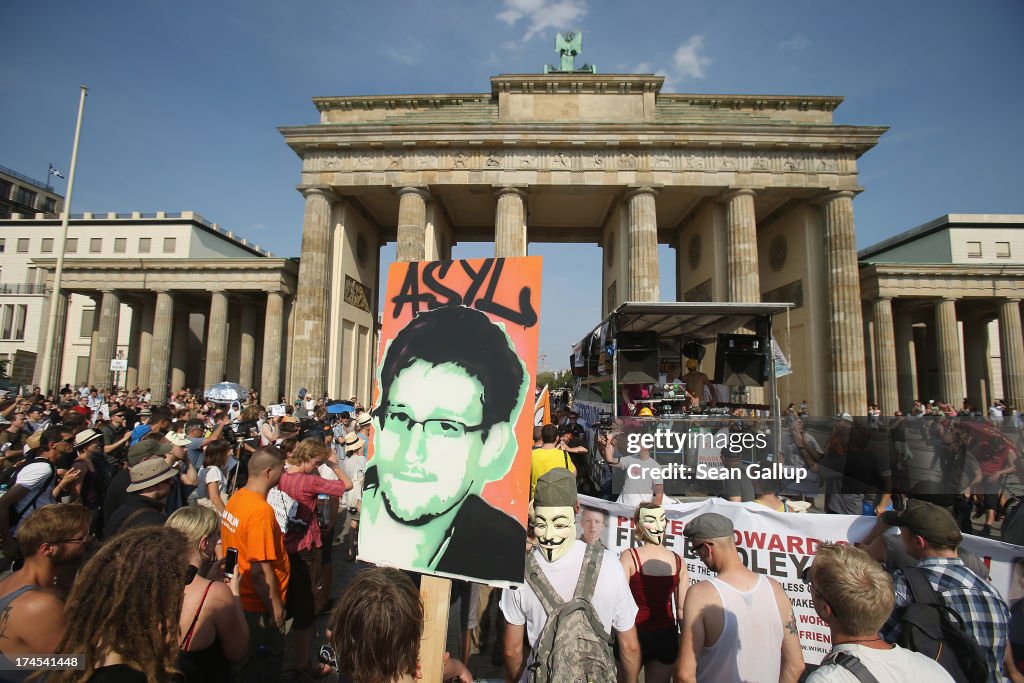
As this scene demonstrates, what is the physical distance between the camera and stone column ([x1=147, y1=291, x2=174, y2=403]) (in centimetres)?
2873

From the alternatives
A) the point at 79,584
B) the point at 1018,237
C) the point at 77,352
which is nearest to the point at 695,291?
the point at 79,584

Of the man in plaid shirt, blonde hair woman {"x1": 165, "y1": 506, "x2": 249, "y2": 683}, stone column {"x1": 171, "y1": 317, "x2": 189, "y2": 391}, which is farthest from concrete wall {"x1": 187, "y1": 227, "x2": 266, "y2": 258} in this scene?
the man in plaid shirt

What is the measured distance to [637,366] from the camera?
11.2 metres

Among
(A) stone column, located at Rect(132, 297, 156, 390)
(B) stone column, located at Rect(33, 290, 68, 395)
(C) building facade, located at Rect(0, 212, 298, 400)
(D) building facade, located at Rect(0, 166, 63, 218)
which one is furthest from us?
(D) building facade, located at Rect(0, 166, 63, 218)

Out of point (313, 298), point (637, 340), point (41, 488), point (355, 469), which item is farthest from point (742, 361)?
point (313, 298)

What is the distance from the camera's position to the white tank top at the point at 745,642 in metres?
2.29

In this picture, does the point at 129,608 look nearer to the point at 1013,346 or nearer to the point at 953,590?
the point at 953,590

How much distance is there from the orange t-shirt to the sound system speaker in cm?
1094

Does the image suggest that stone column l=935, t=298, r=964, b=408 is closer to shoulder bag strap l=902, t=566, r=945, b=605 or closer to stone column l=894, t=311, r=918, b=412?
stone column l=894, t=311, r=918, b=412

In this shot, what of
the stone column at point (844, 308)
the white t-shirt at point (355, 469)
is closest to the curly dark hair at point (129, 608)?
the white t-shirt at point (355, 469)

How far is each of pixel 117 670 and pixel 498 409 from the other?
1.87 m

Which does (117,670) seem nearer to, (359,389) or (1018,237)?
(359,389)

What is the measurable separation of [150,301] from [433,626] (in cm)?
3839

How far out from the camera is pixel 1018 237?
36594 mm
